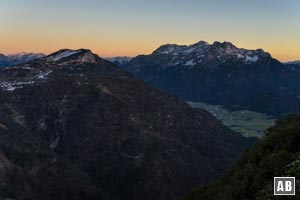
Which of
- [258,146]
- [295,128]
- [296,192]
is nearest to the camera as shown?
[296,192]

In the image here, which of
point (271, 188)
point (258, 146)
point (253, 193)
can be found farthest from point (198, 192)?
point (271, 188)

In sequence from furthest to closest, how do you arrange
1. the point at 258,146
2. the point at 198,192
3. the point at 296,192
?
the point at 198,192
the point at 258,146
the point at 296,192

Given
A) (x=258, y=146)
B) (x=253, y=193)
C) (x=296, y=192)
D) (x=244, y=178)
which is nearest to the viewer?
(x=296, y=192)

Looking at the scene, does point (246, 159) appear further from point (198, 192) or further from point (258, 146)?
point (198, 192)

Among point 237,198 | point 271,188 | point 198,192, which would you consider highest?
point 271,188

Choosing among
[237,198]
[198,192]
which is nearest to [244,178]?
[237,198]

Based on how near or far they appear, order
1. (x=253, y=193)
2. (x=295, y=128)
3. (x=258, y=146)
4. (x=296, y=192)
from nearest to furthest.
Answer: (x=296, y=192)
(x=253, y=193)
(x=295, y=128)
(x=258, y=146)

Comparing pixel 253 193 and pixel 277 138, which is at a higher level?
pixel 277 138

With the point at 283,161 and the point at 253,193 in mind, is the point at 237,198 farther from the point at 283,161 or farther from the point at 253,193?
the point at 283,161

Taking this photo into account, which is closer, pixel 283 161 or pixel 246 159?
pixel 283 161
